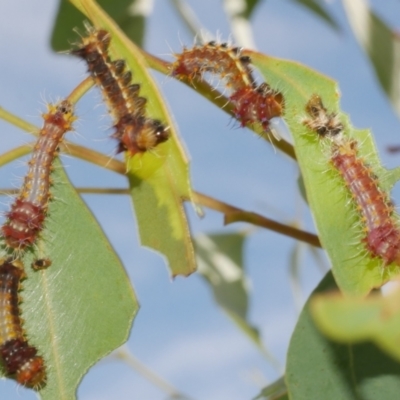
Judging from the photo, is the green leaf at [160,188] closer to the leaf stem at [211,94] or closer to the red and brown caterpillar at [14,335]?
the leaf stem at [211,94]

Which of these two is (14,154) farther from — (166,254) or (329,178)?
(329,178)

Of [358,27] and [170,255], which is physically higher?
[358,27]

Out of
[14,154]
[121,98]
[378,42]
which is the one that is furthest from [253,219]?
[378,42]

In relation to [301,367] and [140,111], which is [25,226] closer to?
[140,111]

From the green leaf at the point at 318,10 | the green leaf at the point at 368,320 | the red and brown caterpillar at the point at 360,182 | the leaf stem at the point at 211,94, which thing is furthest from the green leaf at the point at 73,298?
the green leaf at the point at 318,10

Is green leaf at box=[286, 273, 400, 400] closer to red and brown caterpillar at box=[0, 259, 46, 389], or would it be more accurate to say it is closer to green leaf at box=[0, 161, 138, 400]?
green leaf at box=[0, 161, 138, 400]

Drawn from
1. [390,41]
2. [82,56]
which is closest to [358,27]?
[390,41]

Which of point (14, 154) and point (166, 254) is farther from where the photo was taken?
point (14, 154)
